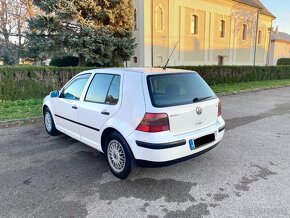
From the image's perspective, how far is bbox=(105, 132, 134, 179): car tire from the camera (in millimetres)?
3336

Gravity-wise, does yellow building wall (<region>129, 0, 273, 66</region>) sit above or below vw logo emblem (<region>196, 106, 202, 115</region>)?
above

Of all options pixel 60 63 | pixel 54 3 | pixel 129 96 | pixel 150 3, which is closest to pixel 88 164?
pixel 129 96

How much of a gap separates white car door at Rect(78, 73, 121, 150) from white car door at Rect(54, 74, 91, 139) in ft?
0.72

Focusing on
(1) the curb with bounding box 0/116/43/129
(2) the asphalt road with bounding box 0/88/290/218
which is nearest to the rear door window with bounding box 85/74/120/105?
(2) the asphalt road with bounding box 0/88/290/218

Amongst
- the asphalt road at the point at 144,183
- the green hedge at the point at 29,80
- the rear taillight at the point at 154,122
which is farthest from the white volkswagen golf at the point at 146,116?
the green hedge at the point at 29,80

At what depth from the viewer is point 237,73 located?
1659cm

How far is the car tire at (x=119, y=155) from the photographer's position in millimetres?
3336

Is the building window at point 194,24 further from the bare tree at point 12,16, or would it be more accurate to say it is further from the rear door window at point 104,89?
the rear door window at point 104,89

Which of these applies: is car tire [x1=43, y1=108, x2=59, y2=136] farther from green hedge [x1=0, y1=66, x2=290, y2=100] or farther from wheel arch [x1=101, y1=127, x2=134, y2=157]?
green hedge [x1=0, y1=66, x2=290, y2=100]

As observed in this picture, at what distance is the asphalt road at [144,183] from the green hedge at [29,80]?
15.3ft

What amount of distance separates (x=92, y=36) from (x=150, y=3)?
10512 mm

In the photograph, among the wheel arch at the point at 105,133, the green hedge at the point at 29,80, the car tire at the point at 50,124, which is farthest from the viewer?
the green hedge at the point at 29,80

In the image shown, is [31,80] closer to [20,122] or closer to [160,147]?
[20,122]

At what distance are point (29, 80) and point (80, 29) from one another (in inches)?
210
